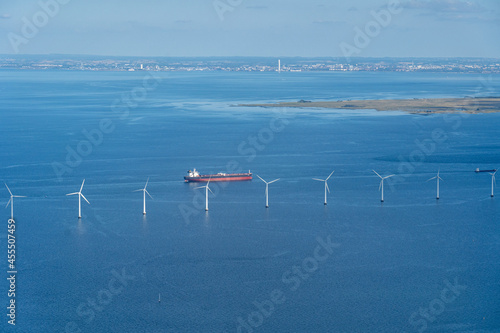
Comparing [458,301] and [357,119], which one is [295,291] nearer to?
[458,301]

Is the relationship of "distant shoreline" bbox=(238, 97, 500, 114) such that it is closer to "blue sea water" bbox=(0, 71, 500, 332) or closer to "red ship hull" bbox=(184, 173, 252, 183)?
"blue sea water" bbox=(0, 71, 500, 332)

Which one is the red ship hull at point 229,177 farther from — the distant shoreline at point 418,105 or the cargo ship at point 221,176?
the distant shoreline at point 418,105

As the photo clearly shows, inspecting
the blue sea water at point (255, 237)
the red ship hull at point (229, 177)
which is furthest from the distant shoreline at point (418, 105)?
the red ship hull at point (229, 177)

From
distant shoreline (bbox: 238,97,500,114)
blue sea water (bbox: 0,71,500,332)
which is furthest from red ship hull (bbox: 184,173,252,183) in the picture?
distant shoreline (bbox: 238,97,500,114)

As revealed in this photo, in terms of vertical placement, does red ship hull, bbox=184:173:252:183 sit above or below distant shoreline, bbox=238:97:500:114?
below

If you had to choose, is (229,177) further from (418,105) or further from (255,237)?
(418,105)

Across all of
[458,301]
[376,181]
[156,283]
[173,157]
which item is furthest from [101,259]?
[173,157]
